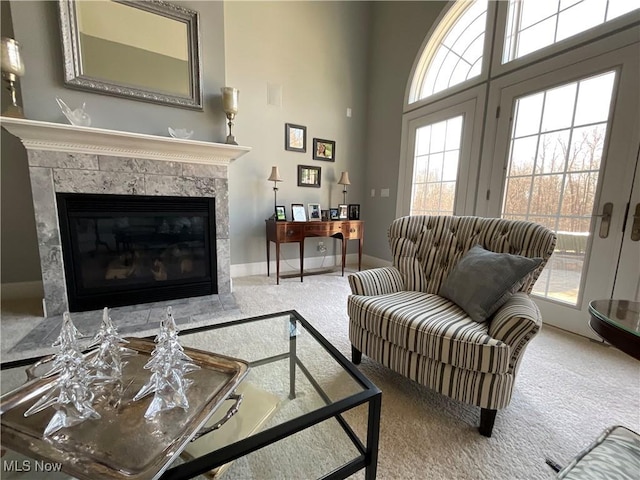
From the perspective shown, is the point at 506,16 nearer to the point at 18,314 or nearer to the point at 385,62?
the point at 385,62

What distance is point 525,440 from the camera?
107 cm

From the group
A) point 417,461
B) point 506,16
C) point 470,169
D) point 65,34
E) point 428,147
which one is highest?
point 506,16

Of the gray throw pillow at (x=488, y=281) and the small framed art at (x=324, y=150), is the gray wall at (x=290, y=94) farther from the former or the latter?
the gray throw pillow at (x=488, y=281)

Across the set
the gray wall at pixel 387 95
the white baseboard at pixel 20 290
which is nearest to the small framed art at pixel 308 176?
the gray wall at pixel 387 95

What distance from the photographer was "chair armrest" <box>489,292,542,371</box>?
1.00 m

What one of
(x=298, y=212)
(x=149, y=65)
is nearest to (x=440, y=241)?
(x=298, y=212)

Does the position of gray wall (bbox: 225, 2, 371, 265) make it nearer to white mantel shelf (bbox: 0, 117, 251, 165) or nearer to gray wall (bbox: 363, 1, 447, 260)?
gray wall (bbox: 363, 1, 447, 260)

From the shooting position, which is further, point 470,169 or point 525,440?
point 470,169

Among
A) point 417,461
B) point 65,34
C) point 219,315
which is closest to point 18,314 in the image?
point 219,315

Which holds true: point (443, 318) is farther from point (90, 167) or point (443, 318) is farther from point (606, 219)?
point (90, 167)

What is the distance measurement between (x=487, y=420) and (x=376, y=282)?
0.77 metres

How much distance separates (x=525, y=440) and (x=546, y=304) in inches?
59.7

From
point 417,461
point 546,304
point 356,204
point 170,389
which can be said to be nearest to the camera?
point 170,389

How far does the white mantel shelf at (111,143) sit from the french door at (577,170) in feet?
8.08
